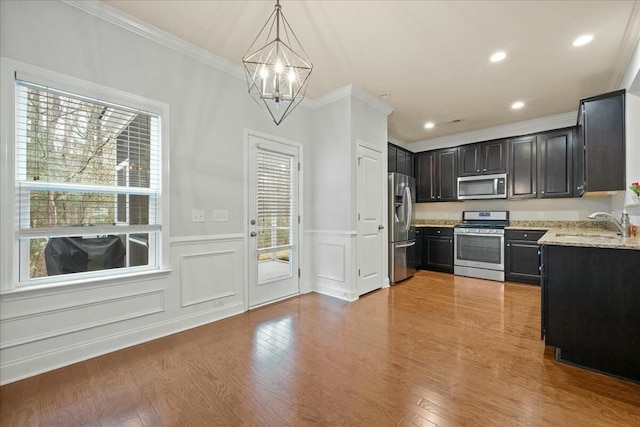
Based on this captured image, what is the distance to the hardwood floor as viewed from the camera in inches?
63.6

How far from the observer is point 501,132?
5324 mm

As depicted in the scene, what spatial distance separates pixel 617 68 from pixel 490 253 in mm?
2955

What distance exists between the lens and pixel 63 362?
6.97 feet

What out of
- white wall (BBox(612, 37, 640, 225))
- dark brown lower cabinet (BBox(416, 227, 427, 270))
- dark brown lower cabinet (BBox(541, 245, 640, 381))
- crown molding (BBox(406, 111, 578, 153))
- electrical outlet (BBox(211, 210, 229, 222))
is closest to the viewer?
dark brown lower cabinet (BBox(541, 245, 640, 381))

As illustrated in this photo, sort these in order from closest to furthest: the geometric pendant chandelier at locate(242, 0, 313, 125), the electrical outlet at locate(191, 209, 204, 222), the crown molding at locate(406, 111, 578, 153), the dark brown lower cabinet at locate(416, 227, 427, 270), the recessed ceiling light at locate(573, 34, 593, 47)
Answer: the geometric pendant chandelier at locate(242, 0, 313, 125), the recessed ceiling light at locate(573, 34, 593, 47), the electrical outlet at locate(191, 209, 204, 222), the crown molding at locate(406, 111, 578, 153), the dark brown lower cabinet at locate(416, 227, 427, 270)

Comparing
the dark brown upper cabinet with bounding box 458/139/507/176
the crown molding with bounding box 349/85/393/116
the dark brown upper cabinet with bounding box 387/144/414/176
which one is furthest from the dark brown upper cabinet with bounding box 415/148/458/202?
the crown molding with bounding box 349/85/393/116

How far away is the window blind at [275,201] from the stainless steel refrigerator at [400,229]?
1673 millimetres

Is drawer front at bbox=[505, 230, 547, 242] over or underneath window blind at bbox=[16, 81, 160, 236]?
underneath

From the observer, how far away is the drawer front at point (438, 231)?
17.9 ft

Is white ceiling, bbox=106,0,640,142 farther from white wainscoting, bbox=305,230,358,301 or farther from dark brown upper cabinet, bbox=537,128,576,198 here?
white wainscoting, bbox=305,230,358,301

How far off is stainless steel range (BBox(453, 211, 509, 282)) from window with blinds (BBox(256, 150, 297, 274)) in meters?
3.32

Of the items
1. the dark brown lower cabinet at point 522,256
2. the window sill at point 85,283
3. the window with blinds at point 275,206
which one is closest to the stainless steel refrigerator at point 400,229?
the dark brown lower cabinet at point 522,256

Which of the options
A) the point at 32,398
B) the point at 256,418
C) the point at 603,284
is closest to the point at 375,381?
the point at 256,418

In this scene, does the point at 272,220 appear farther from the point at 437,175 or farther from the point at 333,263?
the point at 437,175
